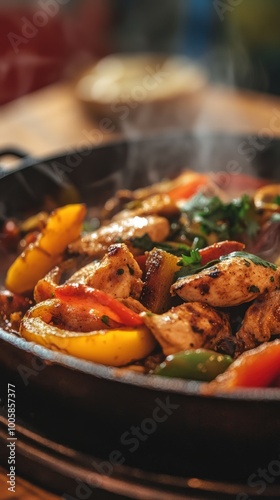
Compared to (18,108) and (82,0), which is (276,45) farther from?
(18,108)

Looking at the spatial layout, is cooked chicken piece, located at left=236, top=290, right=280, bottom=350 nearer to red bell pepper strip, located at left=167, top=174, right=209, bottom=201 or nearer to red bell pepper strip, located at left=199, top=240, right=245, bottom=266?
red bell pepper strip, located at left=199, top=240, right=245, bottom=266

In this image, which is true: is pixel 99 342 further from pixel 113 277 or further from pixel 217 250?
pixel 217 250

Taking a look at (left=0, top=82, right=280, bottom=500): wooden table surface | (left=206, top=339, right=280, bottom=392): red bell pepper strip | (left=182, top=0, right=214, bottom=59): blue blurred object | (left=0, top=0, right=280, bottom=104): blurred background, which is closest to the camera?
(left=206, top=339, right=280, bottom=392): red bell pepper strip

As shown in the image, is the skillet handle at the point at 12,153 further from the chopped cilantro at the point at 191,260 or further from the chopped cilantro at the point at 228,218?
the chopped cilantro at the point at 191,260

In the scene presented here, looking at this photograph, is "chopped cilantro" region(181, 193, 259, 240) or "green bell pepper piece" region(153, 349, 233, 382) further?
"chopped cilantro" region(181, 193, 259, 240)

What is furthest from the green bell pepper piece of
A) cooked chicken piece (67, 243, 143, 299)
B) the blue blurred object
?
the blue blurred object

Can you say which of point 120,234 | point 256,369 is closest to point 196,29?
point 120,234
